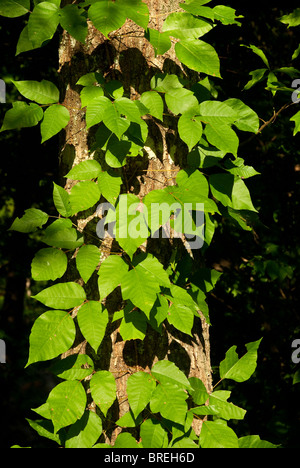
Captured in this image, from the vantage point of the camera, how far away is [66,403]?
1.25m

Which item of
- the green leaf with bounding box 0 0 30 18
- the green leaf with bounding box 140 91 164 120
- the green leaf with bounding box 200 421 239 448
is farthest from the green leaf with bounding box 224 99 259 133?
the green leaf with bounding box 200 421 239 448

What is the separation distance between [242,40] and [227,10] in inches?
64.7

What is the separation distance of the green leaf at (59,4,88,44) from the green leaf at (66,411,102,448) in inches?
45.4

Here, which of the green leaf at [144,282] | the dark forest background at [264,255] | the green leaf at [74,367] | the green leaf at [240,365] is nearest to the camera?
the green leaf at [144,282]

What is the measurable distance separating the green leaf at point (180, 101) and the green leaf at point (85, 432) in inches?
39.1

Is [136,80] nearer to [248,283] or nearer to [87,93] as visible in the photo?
→ [87,93]

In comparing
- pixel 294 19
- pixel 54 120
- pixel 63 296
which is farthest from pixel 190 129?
pixel 294 19

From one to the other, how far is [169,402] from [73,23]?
46.5 inches

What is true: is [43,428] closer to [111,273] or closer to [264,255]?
[111,273]

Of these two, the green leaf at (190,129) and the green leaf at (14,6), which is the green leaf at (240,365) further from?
the green leaf at (14,6)

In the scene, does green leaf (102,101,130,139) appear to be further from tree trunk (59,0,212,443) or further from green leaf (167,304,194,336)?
green leaf (167,304,194,336)

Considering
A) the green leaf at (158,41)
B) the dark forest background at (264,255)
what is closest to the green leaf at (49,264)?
the green leaf at (158,41)

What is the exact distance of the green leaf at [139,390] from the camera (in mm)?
1243
